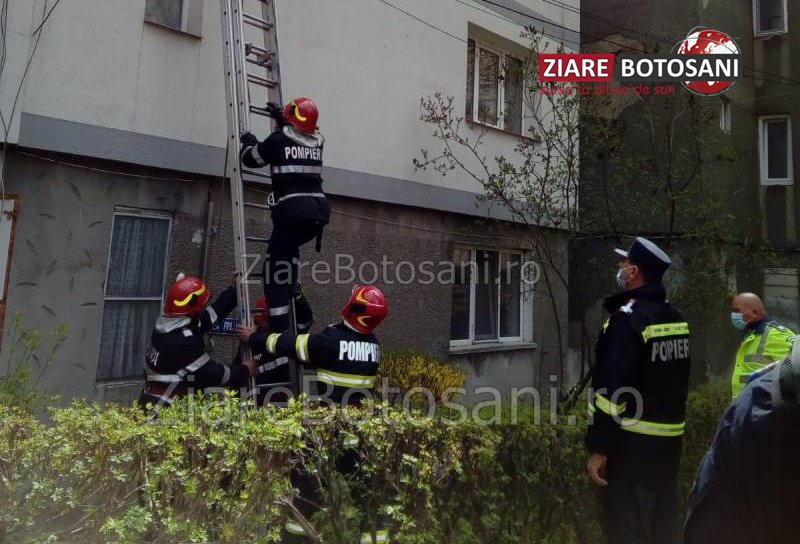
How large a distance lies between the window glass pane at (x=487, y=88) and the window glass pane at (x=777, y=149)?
275 inches

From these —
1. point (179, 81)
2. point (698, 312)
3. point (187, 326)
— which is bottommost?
point (187, 326)

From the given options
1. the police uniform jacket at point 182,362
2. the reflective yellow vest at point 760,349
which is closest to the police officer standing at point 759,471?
the police uniform jacket at point 182,362

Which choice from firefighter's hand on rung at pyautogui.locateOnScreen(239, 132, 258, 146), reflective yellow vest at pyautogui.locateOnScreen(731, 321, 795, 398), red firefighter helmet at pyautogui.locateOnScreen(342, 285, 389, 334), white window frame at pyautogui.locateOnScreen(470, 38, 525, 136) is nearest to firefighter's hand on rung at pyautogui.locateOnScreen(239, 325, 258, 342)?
red firefighter helmet at pyautogui.locateOnScreen(342, 285, 389, 334)

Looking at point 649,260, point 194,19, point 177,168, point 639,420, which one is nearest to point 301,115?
point 177,168

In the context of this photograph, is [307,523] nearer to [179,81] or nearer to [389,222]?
[179,81]

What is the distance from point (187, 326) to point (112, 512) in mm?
1660

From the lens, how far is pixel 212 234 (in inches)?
213

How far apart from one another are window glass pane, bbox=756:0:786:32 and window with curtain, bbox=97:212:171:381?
1233cm

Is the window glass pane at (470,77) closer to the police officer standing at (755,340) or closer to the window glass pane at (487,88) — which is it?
the window glass pane at (487,88)

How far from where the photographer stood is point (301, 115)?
4449 mm

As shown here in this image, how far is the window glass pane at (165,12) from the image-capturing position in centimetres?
528

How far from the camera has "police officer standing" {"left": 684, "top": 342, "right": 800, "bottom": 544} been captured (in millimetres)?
1496

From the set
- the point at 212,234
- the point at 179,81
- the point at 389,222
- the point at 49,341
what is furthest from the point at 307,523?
the point at 389,222

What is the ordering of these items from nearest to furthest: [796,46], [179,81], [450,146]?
[179,81]
[450,146]
[796,46]
